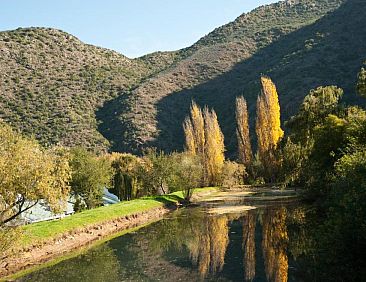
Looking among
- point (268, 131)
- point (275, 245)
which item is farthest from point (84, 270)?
point (268, 131)

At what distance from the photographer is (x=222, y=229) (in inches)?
1187

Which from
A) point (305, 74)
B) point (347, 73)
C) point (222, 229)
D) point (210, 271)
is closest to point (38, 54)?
point (305, 74)

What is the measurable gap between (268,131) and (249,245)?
49.3m

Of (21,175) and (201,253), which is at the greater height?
(21,175)

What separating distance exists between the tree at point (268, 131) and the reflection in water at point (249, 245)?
114 feet

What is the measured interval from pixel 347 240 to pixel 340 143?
19.3 metres

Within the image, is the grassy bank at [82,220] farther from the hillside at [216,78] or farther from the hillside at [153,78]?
the hillside at [216,78]

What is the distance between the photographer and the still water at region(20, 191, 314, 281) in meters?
18.8

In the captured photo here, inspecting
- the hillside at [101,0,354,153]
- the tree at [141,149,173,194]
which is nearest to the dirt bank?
the tree at [141,149,173,194]

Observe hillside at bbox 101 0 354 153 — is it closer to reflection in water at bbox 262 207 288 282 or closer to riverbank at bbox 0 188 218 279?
riverbank at bbox 0 188 218 279

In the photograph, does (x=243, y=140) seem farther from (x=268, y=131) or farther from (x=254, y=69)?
(x=254, y=69)

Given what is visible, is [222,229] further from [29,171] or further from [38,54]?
[38,54]

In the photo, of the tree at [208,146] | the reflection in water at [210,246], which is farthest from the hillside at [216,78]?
the reflection in water at [210,246]

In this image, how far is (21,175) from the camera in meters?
19.2
